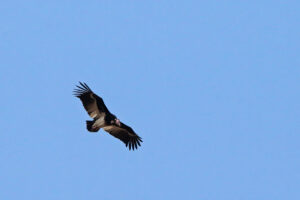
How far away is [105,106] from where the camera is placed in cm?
3077

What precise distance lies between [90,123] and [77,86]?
1.88 m

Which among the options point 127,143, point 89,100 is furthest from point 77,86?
point 127,143

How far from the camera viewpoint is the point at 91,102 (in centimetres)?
3084

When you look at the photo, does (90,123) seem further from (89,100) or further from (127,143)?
(127,143)

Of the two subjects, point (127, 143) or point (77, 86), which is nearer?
point (77, 86)

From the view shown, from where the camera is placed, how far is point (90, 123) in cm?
3042

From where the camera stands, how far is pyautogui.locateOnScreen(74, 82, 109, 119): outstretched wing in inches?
1207

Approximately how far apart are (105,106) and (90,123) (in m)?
1.11

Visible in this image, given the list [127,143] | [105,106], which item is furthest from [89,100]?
[127,143]

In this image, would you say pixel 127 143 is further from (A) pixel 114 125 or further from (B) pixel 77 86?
(B) pixel 77 86

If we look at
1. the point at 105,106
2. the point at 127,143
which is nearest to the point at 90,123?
the point at 105,106

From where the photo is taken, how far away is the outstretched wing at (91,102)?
101ft

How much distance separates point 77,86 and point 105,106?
1.64 m

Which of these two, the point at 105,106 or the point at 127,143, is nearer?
the point at 105,106
